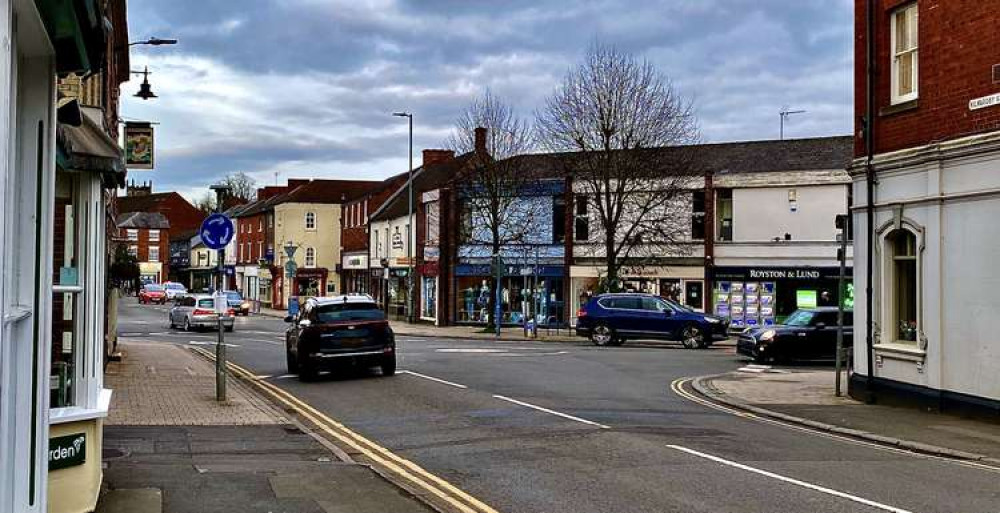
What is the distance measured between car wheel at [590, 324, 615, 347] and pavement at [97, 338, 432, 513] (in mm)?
18295

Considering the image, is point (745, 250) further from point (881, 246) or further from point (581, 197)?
point (881, 246)

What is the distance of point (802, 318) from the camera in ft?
86.5

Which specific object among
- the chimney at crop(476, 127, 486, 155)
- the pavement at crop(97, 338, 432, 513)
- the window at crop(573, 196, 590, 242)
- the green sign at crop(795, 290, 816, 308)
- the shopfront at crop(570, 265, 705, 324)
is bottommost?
the pavement at crop(97, 338, 432, 513)

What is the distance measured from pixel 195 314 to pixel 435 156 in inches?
889

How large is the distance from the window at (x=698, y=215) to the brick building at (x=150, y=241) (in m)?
91.3

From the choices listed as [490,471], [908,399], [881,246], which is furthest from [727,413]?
[490,471]

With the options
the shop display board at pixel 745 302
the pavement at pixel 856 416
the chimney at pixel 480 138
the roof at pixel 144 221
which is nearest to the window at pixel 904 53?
the pavement at pixel 856 416

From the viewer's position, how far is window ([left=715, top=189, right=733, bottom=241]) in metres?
40.7

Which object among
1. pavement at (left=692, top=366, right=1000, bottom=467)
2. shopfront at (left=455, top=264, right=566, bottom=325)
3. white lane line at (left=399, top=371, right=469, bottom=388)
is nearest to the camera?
pavement at (left=692, top=366, right=1000, bottom=467)

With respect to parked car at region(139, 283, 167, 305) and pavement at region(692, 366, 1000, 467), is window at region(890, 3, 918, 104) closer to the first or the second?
pavement at region(692, 366, 1000, 467)

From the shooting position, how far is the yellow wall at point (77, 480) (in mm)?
6934

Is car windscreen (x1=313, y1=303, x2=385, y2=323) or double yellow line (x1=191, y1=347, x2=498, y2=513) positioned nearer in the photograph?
double yellow line (x1=191, y1=347, x2=498, y2=513)

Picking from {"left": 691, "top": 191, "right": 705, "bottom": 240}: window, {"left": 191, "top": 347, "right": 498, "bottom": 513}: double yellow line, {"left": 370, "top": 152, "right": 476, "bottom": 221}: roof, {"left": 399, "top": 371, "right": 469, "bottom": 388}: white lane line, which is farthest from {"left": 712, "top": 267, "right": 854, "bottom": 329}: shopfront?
{"left": 191, "top": 347, "right": 498, "bottom": 513}: double yellow line

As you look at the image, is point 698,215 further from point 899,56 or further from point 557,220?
point 899,56
